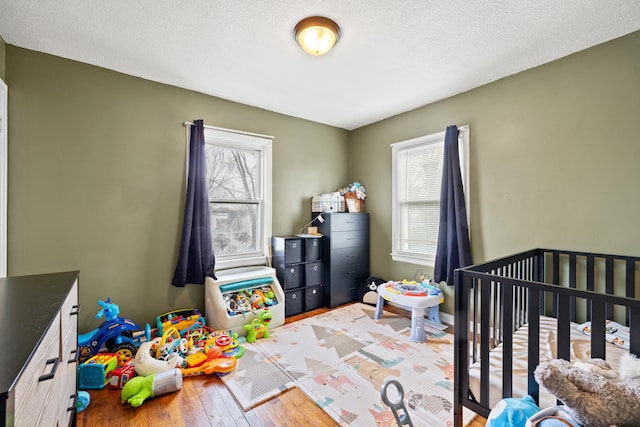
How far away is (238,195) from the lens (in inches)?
129

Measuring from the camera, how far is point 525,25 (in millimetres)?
1876

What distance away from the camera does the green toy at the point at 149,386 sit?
1759 mm

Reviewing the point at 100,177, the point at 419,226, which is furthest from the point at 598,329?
the point at 100,177

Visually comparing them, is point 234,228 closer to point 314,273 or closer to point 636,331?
point 314,273

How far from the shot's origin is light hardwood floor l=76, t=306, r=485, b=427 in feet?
5.32

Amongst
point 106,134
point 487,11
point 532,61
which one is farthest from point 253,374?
point 532,61

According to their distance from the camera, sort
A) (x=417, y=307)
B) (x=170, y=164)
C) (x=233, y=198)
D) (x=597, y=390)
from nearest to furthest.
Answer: (x=597, y=390)
(x=417, y=307)
(x=170, y=164)
(x=233, y=198)

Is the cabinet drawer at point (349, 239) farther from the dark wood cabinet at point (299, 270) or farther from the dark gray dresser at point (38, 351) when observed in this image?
the dark gray dresser at point (38, 351)

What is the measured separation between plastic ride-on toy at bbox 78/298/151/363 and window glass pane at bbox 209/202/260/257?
3.41ft

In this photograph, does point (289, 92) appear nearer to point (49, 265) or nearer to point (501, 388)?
point (49, 265)

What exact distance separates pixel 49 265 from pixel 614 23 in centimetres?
443

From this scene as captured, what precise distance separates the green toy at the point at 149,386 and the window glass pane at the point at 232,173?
5.64ft

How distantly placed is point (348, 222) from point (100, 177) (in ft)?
8.56

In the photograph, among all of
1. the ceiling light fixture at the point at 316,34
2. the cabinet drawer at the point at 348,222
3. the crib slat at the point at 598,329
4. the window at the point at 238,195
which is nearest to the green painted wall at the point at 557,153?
the cabinet drawer at the point at 348,222
